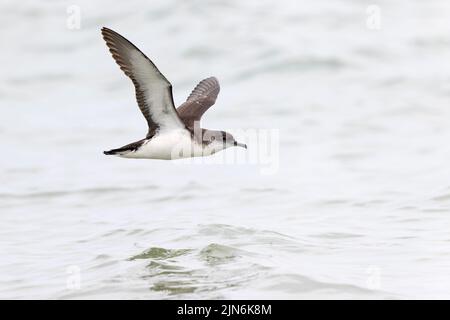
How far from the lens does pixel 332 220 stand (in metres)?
10.8

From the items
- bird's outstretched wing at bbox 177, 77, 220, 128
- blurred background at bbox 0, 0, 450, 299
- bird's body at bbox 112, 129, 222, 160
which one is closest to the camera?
blurred background at bbox 0, 0, 450, 299

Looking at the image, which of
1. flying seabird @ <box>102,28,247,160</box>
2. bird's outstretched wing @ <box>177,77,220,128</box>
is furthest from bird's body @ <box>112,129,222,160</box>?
bird's outstretched wing @ <box>177,77,220,128</box>

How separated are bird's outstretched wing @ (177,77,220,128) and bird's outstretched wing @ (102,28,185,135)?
2.47ft

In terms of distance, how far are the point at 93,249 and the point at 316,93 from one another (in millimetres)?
8126

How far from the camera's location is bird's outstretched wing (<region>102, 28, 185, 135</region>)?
8352mm

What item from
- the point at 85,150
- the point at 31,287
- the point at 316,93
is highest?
the point at 316,93

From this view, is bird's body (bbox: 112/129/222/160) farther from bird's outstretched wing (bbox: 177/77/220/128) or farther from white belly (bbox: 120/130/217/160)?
bird's outstretched wing (bbox: 177/77/220/128)

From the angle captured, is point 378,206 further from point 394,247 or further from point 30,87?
point 30,87

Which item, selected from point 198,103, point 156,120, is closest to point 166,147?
point 156,120

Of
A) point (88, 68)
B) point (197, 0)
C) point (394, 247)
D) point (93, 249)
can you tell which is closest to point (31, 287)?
point (93, 249)

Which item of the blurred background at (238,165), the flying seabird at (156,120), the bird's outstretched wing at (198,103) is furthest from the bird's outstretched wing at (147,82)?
the blurred background at (238,165)

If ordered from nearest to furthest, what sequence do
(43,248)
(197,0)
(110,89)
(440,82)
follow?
(43,248) < (440,82) < (110,89) < (197,0)

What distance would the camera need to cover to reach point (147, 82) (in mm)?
8664

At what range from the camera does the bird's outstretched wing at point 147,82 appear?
27.4ft
